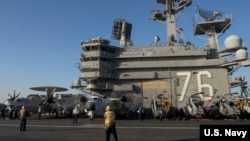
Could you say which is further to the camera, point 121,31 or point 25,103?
point 121,31

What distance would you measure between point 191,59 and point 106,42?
60.5ft

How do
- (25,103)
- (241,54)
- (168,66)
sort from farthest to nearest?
(168,66) < (241,54) < (25,103)

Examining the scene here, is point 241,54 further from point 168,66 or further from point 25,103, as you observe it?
point 25,103

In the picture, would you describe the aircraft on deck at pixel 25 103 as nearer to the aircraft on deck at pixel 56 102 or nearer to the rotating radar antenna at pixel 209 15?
the aircraft on deck at pixel 56 102

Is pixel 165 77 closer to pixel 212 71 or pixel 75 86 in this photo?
pixel 212 71

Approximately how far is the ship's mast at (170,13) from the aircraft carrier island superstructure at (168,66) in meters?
2.06

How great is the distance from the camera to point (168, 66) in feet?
183

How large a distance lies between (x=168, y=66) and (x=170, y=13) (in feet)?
52.4

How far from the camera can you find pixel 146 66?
56719 millimetres

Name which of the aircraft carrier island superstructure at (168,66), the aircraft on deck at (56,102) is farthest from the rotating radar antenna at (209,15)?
the aircraft on deck at (56,102)

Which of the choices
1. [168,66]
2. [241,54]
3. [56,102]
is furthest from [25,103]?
[241,54]

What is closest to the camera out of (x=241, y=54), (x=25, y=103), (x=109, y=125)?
(x=109, y=125)

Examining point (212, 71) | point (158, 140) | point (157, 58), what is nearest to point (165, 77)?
point (157, 58)

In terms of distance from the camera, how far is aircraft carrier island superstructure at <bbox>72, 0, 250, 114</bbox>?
2018 inches
